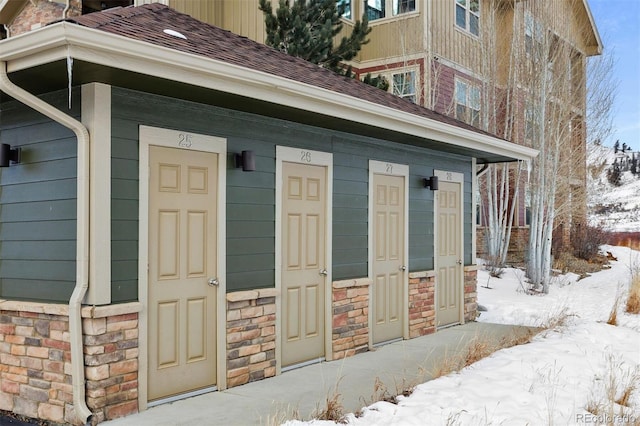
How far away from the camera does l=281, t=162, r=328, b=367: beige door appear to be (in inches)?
230

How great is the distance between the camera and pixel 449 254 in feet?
27.9

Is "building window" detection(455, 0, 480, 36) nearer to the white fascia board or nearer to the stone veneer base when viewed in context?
the white fascia board

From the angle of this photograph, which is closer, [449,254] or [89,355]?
[89,355]

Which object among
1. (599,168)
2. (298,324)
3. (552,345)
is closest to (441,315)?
(552,345)

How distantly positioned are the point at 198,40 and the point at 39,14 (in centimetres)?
676

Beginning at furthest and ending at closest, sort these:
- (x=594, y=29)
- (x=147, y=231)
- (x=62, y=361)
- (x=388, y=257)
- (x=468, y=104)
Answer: (x=594, y=29) < (x=468, y=104) < (x=388, y=257) < (x=147, y=231) < (x=62, y=361)

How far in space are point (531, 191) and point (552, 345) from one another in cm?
660

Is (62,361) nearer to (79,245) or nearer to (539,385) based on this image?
(79,245)

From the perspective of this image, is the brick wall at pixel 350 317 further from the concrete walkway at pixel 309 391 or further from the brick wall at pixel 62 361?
the brick wall at pixel 62 361

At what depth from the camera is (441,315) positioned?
829 cm

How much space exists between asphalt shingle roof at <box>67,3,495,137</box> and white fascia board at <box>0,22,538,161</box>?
148mm

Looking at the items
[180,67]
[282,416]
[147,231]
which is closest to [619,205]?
[282,416]

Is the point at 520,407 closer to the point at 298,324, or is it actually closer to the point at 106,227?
the point at 298,324
